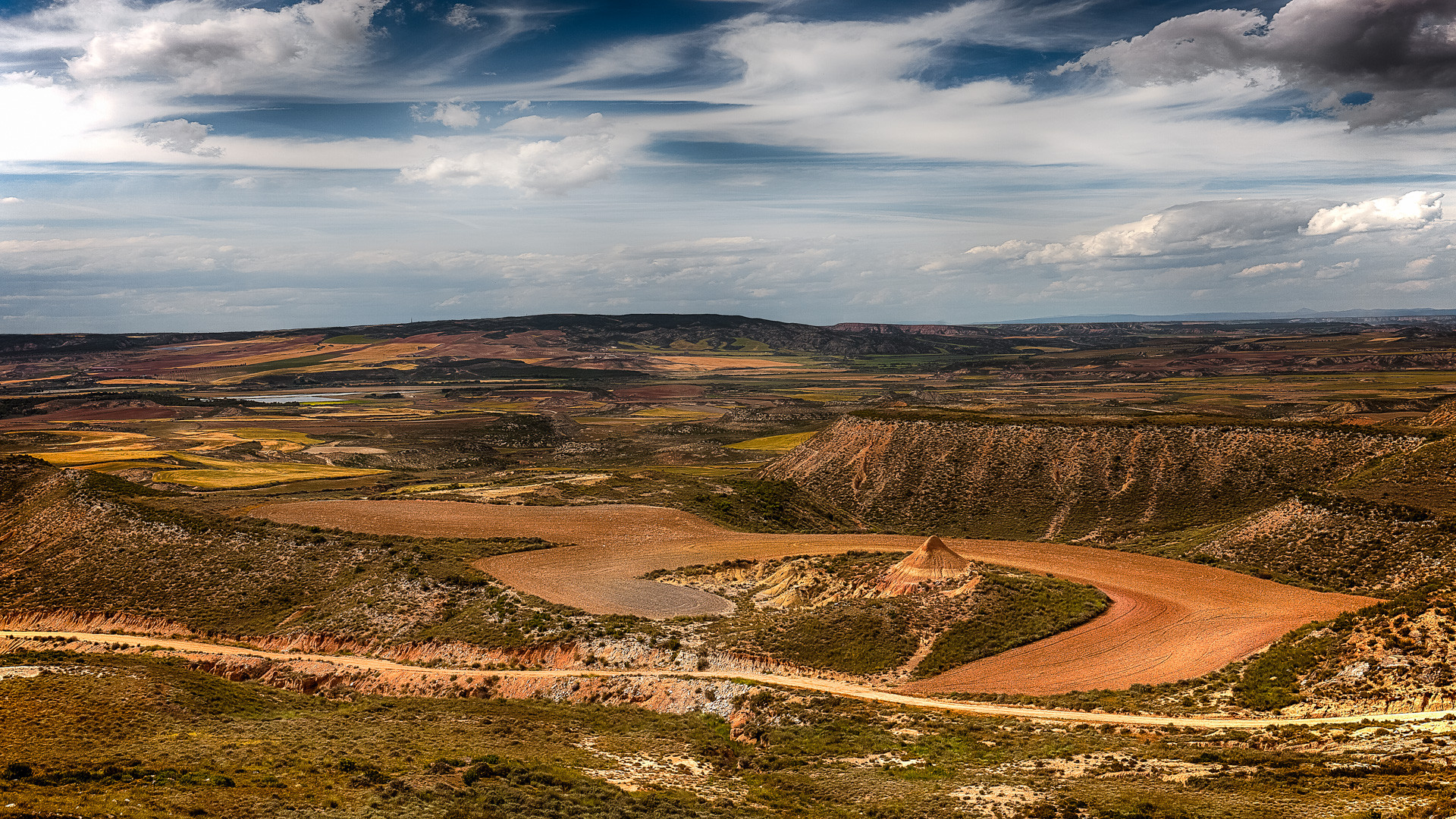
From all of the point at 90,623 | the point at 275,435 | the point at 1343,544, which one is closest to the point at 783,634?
the point at 1343,544

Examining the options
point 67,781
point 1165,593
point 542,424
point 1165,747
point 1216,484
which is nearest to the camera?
point 67,781

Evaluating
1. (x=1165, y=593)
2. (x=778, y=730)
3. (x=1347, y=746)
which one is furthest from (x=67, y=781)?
(x=1165, y=593)

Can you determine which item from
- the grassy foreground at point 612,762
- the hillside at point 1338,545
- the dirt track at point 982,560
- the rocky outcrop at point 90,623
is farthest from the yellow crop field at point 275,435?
the hillside at point 1338,545

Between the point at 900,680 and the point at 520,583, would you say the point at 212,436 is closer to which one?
the point at 520,583

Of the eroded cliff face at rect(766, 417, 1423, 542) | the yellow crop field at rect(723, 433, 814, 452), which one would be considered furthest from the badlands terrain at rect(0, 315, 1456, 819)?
the yellow crop field at rect(723, 433, 814, 452)

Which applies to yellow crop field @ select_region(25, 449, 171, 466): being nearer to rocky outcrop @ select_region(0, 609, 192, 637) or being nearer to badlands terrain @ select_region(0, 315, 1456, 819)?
badlands terrain @ select_region(0, 315, 1456, 819)

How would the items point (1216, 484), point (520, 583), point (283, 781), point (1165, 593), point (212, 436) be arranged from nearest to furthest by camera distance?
point (283, 781)
point (1165, 593)
point (520, 583)
point (1216, 484)
point (212, 436)

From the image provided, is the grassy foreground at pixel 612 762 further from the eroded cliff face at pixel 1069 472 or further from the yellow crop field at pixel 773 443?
the yellow crop field at pixel 773 443
